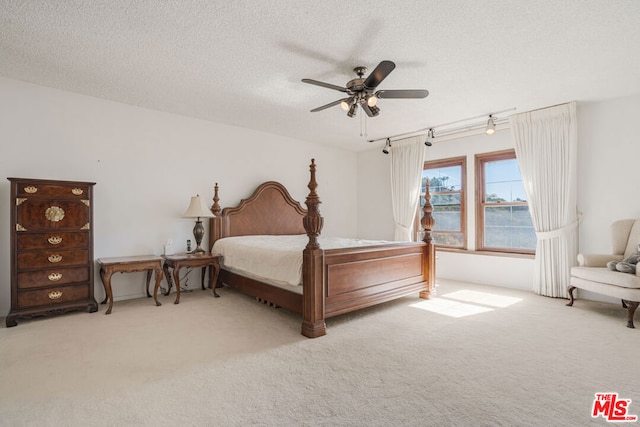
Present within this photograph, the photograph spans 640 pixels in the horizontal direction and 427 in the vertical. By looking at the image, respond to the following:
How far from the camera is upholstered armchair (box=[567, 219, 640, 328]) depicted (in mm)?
3061

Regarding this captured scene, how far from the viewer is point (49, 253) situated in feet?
10.7

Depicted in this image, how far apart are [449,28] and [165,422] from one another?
10.8 feet

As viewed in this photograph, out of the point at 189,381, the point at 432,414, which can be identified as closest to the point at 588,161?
the point at 432,414

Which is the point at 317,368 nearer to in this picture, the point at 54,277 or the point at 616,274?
the point at 54,277

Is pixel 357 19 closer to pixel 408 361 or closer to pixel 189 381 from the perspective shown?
pixel 408 361

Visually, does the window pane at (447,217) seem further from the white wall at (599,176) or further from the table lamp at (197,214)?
the table lamp at (197,214)

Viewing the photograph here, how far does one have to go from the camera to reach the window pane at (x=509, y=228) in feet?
15.8

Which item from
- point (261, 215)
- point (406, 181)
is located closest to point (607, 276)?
point (406, 181)

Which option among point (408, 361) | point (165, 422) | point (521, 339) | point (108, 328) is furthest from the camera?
point (108, 328)

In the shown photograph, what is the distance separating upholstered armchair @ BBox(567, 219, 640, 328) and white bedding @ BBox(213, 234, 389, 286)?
247 cm

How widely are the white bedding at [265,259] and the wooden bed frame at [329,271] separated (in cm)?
13

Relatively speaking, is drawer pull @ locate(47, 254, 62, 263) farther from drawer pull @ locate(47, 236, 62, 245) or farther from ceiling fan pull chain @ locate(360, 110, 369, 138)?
ceiling fan pull chain @ locate(360, 110, 369, 138)

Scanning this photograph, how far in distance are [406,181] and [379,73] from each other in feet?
12.1

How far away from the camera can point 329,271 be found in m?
3.04
